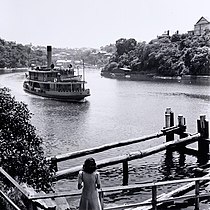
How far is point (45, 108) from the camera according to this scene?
5553 cm

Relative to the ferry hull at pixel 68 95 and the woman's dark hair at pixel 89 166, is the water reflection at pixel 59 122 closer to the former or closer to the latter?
the ferry hull at pixel 68 95

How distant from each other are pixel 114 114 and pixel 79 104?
43.9 ft

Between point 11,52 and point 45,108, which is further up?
point 11,52

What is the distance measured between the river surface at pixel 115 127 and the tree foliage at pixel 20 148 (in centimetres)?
360

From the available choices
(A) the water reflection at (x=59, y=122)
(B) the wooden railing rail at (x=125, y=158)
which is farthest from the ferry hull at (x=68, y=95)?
(B) the wooden railing rail at (x=125, y=158)

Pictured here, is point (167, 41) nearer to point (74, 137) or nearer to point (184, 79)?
point (184, 79)

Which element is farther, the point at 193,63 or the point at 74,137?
the point at 193,63

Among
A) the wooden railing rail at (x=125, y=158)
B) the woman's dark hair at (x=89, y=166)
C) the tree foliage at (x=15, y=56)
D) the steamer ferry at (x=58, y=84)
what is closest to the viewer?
the woman's dark hair at (x=89, y=166)

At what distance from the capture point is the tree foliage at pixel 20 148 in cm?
1164

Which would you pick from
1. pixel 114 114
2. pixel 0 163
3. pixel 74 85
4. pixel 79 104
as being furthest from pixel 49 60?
pixel 0 163

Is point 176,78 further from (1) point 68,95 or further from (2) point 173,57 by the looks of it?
(1) point 68,95

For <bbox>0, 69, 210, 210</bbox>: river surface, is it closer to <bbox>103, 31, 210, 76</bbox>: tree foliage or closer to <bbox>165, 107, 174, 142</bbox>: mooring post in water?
<bbox>165, 107, 174, 142</bbox>: mooring post in water

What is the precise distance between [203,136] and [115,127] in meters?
17.6

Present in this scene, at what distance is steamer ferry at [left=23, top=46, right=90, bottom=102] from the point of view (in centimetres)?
6406
